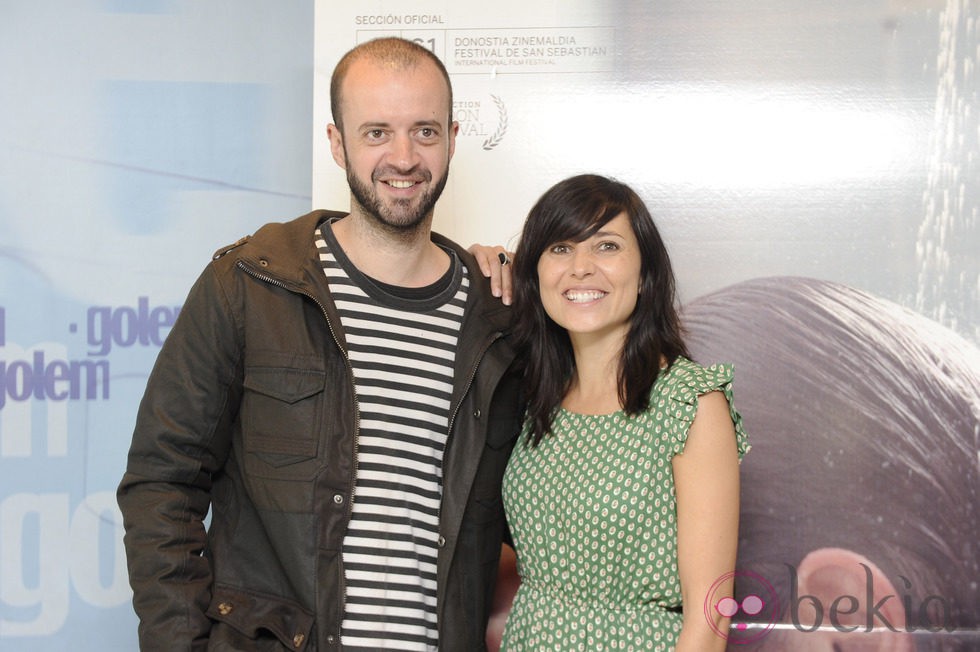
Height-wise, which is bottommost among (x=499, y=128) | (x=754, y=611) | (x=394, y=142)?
(x=754, y=611)

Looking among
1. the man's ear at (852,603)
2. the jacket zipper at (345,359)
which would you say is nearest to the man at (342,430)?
the jacket zipper at (345,359)

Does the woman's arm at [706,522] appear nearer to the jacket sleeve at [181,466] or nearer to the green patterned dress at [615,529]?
the green patterned dress at [615,529]

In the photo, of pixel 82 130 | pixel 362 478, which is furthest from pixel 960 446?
pixel 82 130

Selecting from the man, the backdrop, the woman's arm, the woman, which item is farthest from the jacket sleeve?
the woman's arm

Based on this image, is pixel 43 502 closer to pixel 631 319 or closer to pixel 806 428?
pixel 631 319

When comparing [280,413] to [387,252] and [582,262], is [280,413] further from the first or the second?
[582,262]

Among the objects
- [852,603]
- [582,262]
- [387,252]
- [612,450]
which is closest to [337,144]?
[387,252]

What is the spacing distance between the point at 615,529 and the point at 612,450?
0.14 meters

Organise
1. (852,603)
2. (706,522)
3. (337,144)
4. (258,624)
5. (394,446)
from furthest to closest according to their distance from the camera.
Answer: (852,603)
(337,144)
(394,446)
(258,624)
(706,522)

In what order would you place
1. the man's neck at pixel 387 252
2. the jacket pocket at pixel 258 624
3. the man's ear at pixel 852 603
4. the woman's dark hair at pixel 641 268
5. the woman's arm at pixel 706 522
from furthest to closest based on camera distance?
the man's ear at pixel 852 603
the man's neck at pixel 387 252
the woman's dark hair at pixel 641 268
the jacket pocket at pixel 258 624
the woman's arm at pixel 706 522

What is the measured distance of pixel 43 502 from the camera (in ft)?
8.37

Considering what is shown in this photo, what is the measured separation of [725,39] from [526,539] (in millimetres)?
1367

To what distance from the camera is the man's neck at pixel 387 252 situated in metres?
1.97

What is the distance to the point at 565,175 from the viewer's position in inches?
97.7
